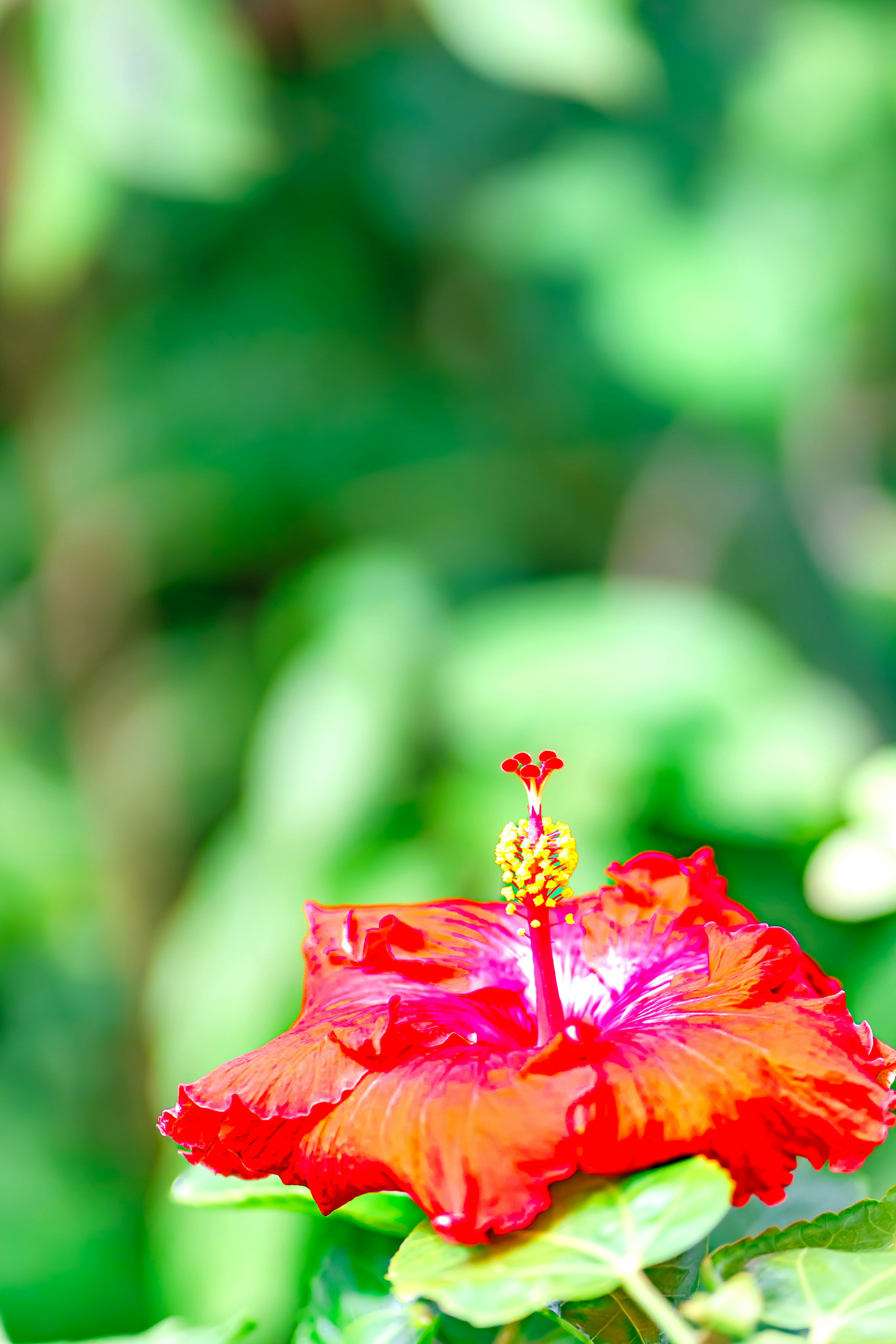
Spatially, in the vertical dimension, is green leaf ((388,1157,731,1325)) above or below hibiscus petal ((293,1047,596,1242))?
below

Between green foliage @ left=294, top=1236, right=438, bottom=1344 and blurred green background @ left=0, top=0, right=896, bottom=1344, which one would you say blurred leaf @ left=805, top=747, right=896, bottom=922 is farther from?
blurred green background @ left=0, top=0, right=896, bottom=1344

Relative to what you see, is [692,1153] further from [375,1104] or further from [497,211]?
[497,211]

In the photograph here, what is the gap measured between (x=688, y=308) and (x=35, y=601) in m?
0.79

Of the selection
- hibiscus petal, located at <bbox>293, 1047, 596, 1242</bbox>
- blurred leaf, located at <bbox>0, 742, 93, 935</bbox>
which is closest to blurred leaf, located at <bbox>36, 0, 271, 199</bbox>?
blurred leaf, located at <bbox>0, 742, 93, 935</bbox>

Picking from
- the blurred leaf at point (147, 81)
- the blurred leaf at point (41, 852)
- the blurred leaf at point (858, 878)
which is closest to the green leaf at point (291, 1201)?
the blurred leaf at point (858, 878)

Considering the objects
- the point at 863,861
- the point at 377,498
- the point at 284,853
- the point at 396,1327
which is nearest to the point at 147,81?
the point at 377,498

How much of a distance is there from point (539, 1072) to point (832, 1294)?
66mm

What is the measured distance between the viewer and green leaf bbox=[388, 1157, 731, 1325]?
217 mm

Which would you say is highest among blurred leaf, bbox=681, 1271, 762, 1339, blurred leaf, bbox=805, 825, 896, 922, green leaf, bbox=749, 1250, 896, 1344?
blurred leaf, bbox=805, 825, 896, 922

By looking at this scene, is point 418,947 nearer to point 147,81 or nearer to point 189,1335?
point 189,1335

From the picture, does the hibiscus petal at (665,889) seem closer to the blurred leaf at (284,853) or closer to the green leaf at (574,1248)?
the green leaf at (574,1248)

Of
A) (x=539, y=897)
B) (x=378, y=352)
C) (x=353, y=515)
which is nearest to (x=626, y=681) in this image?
(x=353, y=515)

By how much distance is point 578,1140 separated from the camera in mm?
239

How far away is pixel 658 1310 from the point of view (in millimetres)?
212
